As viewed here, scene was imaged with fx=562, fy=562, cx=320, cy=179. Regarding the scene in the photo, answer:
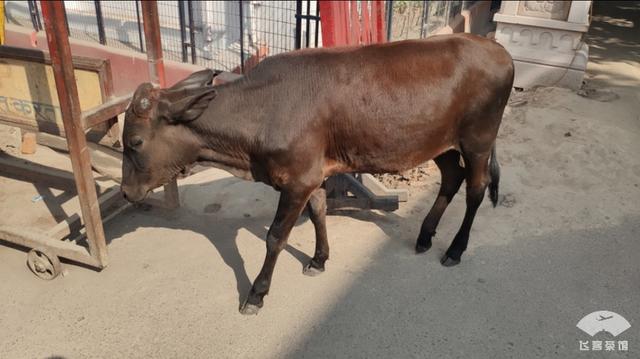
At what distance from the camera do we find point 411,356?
3.50 m

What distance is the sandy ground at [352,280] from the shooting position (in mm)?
3615

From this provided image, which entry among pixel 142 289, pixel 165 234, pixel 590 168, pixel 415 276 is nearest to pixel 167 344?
pixel 142 289

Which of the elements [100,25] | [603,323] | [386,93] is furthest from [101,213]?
[100,25]

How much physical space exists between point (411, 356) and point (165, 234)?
7.83 ft

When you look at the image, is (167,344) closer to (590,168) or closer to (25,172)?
(25,172)

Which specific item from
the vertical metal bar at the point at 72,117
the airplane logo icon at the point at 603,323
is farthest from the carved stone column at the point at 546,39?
the vertical metal bar at the point at 72,117

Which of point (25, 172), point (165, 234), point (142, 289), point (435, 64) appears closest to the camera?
point (435, 64)

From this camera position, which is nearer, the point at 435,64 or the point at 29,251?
the point at 435,64

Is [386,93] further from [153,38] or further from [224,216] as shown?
[224,216]

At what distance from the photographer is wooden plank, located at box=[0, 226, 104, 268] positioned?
13.4ft

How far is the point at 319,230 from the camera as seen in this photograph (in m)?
4.27

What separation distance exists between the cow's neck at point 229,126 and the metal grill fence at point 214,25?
429 cm

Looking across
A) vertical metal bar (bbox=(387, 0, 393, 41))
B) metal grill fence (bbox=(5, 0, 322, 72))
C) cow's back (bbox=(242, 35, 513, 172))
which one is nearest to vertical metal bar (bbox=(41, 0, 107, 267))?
cow's back (bbox=(242, 35, 513, 172))

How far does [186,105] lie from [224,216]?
1.84 m
